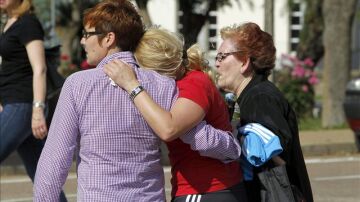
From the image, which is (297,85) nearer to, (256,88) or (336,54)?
(336,54)

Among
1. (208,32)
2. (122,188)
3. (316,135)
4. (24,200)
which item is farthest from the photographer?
(208,32)

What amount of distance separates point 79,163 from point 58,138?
0.49ft

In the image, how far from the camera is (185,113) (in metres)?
3.67

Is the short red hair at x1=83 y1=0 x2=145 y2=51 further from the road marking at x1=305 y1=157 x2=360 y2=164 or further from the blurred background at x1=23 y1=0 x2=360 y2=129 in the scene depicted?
the road marking at x1=305 y1=157 x2=360 y2=164

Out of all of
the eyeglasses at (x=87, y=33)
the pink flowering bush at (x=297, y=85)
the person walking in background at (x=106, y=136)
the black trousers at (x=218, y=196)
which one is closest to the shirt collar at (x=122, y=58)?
the person walking in background at (x=106, y=136)

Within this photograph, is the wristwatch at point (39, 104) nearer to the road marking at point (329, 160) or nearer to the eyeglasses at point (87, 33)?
the eyeglasses at point (87, 33)

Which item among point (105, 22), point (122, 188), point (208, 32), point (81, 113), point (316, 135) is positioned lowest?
point (208, 32)

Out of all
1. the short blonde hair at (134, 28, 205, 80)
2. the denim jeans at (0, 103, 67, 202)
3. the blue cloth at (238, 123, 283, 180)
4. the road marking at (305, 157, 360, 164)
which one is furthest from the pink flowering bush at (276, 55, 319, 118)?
the short blonde hair at (134, 28, 205, 80)

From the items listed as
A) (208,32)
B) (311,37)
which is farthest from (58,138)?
(208,32)

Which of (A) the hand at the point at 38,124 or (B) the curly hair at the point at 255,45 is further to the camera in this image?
(A) the hand at the point at 38,124

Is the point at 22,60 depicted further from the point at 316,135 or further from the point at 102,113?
the point at 316,135

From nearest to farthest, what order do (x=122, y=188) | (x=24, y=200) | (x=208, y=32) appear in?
(x=122, y=188) → (x=24, y=200) → (x=208, y=32)

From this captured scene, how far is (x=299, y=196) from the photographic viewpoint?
3.99m

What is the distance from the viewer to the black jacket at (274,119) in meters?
3.96
